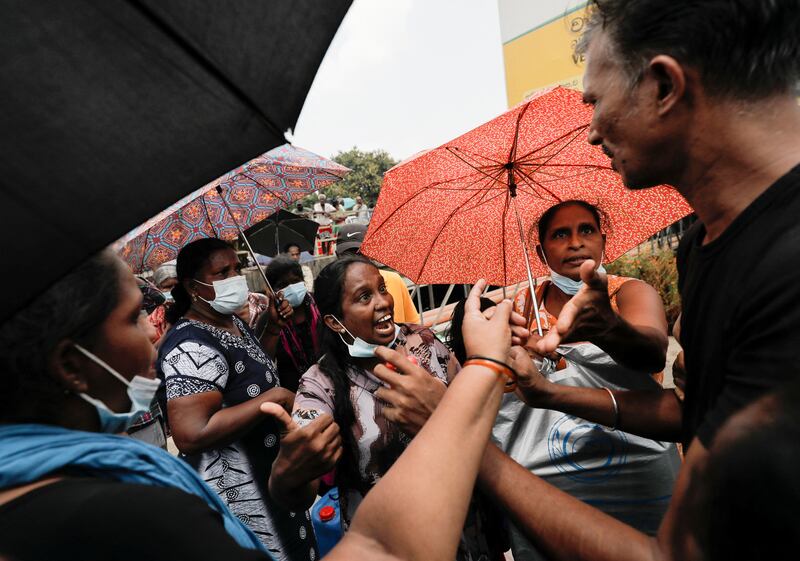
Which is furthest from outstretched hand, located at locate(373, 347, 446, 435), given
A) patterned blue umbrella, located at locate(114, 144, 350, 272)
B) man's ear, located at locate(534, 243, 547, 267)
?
patterned blue umbrella, located at locate(114, 144, 350, 272)

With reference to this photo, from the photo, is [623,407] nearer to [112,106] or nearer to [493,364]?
[493,364]

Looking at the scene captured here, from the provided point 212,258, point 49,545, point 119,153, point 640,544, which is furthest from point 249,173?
point 640,544

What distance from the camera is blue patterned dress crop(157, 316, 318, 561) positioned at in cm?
233

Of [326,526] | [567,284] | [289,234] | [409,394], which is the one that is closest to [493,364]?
[409,394]

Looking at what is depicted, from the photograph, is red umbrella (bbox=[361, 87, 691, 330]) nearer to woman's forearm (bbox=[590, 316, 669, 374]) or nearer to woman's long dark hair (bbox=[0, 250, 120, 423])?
woman's forearm (bbox=[590, 316, 669, 374])

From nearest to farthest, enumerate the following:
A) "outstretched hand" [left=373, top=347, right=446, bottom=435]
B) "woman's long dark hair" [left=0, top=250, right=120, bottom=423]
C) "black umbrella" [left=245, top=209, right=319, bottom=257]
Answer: "woman's long dark hair" [left=0, top=250, right=120, bottom=423] → "outstretched hand" [left=373, top=347, right=446, bottom=435] → "black umbrella" [left=245, top=209, right=319, bottom=257]

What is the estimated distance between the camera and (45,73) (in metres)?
0.82

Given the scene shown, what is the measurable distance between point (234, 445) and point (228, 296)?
894 millimetres

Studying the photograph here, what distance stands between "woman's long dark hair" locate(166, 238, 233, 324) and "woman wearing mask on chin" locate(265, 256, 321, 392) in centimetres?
98

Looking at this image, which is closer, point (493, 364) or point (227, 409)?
point (493, 364)

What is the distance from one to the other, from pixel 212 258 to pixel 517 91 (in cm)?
1441

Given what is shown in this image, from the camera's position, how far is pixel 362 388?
2156 mm

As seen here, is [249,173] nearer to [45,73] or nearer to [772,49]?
[45,73]

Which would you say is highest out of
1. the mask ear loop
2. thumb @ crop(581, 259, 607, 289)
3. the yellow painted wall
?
the yellow painted wall
